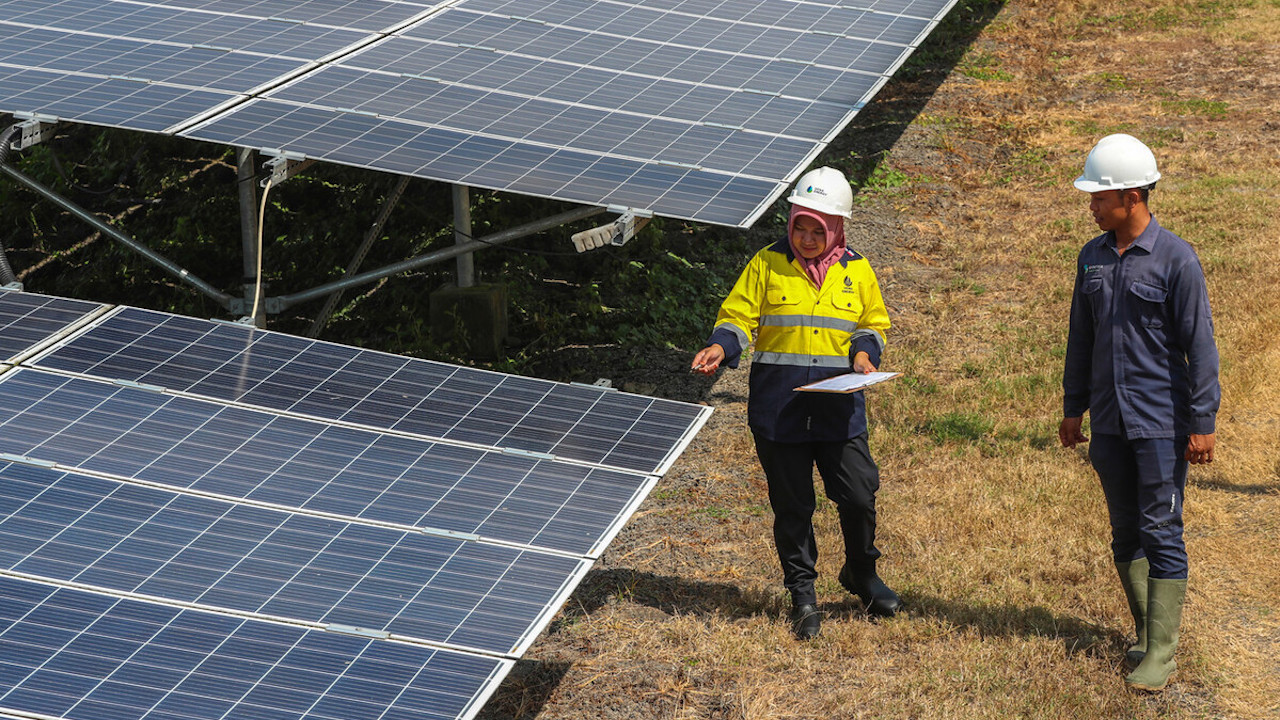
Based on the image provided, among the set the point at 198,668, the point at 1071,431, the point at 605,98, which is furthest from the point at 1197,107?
the point at 198,668

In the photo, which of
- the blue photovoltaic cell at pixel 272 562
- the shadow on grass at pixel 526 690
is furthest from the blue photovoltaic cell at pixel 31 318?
the shadow on grass at pixel 526 690

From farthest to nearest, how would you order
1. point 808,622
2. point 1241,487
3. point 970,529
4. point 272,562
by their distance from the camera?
point 1241,487 → point 970,529 → point 808,622 → point 272,562

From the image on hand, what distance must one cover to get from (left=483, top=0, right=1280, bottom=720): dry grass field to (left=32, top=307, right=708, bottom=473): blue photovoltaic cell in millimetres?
1108

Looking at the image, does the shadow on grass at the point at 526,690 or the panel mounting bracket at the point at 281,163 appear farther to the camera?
the panel mounting bracket at the point at 281,163

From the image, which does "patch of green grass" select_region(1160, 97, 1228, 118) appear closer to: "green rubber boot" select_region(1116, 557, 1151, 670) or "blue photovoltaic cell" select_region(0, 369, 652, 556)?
"green rubber boot" select_region(1116, 557, 1151, 670)

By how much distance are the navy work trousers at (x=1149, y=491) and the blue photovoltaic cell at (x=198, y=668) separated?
292 cm

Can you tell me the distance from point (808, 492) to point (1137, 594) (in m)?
1.56

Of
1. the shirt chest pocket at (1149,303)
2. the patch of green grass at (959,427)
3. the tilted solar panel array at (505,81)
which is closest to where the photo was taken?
the shirt chest pocket at (1149,303)

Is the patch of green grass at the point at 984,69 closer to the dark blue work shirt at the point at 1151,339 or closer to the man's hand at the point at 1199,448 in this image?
the dark blue work shirt at the point at 1151,339

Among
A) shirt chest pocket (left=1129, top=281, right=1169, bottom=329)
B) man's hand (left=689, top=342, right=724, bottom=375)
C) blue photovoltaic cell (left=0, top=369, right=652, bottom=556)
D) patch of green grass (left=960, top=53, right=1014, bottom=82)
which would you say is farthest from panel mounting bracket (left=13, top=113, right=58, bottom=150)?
patch of green grass (left=960, top=53, right=1014, bottom=82)

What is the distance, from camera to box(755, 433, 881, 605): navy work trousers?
6188 mm

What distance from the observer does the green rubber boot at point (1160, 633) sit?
18.9ft

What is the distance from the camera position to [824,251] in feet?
20.0

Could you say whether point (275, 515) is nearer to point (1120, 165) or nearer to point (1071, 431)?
point (1071, 431)
